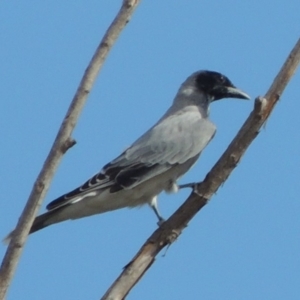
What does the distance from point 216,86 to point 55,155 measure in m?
5.50

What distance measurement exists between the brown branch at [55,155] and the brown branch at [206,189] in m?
0.86

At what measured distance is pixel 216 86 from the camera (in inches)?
366

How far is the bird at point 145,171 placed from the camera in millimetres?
7477

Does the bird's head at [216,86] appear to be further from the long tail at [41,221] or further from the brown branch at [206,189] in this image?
the brown branch at [206,189]

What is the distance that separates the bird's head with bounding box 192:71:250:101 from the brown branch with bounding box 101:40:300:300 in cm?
365

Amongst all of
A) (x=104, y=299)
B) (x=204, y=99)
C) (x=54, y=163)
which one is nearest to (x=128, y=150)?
Result: (x=204, y=99)

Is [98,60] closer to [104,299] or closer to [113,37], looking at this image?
[113,37]

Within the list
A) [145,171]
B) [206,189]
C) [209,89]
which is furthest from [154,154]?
[206,189]

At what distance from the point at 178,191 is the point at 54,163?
13.6 feet

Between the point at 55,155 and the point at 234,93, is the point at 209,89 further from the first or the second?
the point at 55,155

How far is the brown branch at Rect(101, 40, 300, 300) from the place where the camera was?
16.5 ft

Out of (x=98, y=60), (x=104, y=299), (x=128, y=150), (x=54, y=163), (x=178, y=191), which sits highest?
(x=128, y=150)

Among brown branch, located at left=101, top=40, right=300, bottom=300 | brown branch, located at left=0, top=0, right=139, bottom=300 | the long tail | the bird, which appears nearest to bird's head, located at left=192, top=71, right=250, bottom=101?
the bird

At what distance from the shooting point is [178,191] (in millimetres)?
A: 8016
